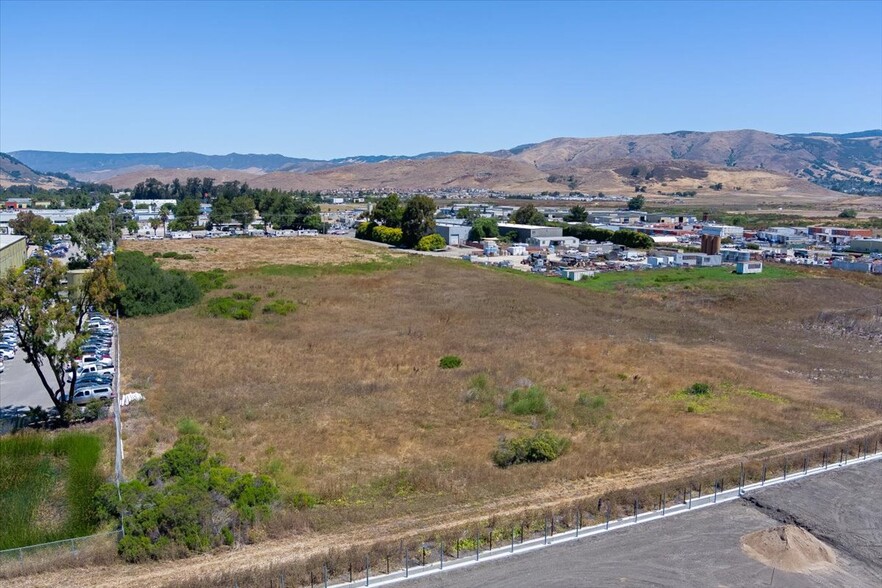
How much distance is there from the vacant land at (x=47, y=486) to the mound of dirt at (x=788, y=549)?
1351cm

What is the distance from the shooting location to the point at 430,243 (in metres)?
71.4

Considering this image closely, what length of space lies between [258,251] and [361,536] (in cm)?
5768

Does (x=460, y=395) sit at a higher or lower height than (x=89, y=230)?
lower

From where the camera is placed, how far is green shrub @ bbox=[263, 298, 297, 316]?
38.2 m

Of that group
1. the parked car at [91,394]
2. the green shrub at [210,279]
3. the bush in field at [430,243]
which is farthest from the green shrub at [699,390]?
the bush in field at [430,243]

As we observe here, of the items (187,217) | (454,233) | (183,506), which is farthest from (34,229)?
(183,506)

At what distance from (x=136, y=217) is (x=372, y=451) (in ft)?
315

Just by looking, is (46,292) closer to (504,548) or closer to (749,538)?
(504,548)

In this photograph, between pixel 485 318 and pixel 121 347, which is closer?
pixel 121 347

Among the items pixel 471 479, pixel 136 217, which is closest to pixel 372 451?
pixel 471 479

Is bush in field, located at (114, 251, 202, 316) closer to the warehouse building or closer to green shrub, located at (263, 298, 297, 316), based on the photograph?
green shrub, located at (263, 298, 297, 316)

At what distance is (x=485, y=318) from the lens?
124 feet

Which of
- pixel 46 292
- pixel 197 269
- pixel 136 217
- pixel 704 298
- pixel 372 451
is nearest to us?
pixel 372 451

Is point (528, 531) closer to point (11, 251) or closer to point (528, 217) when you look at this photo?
point (11, 251)
